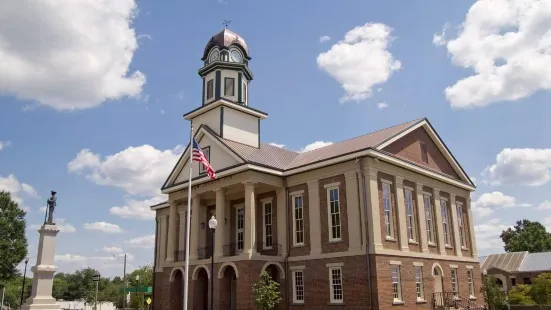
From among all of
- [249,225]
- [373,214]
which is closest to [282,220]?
[249,225]

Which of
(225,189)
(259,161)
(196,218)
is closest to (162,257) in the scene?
(196,218)

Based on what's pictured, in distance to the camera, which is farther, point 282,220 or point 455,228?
point 455,228

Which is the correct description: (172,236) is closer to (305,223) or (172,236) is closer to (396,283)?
(305,223)

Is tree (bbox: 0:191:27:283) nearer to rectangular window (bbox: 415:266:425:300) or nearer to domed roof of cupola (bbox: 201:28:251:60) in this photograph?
domed roof of cupola (bbox: 201:28:251:60)

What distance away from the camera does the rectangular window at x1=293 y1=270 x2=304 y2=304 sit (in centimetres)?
2909

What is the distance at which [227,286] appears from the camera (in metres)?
30.6

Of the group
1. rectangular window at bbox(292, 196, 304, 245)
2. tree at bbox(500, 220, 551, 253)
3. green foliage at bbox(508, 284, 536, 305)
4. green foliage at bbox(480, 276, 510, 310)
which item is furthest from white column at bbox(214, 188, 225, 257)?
tree at bbox(500, 220, 551, 253)

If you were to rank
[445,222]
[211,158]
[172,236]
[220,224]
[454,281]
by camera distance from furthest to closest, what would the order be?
1. [172,236]
2. [445,222]
3. [211,158]
4. [454,281]
5. [220,224]

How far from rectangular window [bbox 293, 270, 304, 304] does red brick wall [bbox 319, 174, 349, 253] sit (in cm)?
243

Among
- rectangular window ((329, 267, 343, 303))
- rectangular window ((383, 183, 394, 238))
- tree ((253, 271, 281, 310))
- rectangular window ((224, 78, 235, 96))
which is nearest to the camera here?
tree ((253, 271, 281, 310))

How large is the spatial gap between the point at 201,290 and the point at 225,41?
64.1 ft

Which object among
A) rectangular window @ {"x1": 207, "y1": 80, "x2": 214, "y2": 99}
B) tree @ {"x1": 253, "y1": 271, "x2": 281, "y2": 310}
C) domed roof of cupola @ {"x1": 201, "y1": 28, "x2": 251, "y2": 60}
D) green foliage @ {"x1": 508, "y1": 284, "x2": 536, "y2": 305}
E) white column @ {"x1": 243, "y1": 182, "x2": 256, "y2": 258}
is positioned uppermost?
domed roof of cupola @ {"x1": 201, "y1": 28, "x2": 251, "y2": 60}

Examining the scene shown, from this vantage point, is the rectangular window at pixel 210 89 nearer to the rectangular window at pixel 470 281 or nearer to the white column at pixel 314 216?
the white column at pixel 314 216

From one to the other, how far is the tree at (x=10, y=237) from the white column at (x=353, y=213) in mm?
47334
